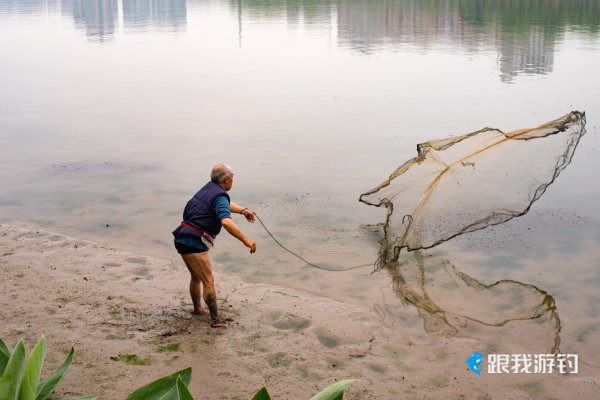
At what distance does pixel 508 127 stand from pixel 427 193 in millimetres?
7824

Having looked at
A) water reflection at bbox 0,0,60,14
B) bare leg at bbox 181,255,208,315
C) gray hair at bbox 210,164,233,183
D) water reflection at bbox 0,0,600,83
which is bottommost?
bare leg at bbox 181,255,208,315

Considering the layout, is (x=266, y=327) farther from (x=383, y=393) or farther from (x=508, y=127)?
(x=508, y=127)

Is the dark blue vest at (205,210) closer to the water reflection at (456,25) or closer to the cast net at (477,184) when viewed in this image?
the cast net at (477,184)

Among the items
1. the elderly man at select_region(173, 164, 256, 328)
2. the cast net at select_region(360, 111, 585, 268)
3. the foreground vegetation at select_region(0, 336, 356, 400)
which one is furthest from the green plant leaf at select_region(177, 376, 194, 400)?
the cast net at select_region(360, 111, 585, 268)

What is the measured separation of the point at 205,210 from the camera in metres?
6.33

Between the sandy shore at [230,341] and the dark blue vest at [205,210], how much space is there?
3.21ft

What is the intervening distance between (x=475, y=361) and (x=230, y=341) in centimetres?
219

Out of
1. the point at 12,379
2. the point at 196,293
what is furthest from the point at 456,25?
the point at 12,379

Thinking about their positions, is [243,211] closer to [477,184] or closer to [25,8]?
[477,184]

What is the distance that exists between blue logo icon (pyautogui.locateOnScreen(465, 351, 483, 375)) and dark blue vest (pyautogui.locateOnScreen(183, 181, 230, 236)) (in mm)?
2575

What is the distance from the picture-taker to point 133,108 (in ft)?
66.3

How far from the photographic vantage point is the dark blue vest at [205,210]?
6324mm

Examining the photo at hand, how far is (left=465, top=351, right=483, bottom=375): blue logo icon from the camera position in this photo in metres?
5.81

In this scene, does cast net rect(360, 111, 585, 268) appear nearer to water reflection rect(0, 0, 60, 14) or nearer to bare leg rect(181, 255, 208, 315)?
bare leg rect(181, 255, 208, 315)
